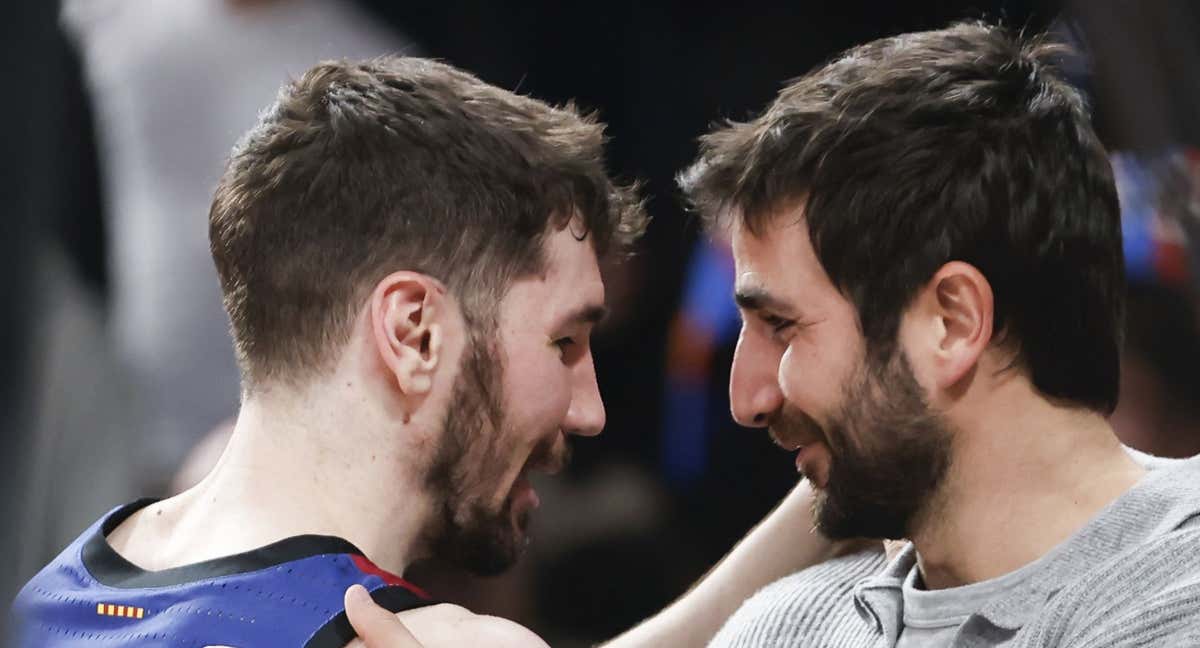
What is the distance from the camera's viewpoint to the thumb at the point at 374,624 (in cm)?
133

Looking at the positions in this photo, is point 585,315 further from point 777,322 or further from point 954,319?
point 954,319

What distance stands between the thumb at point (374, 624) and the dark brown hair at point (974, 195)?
31.2 inches

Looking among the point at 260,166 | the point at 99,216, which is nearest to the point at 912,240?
the point at 260,166

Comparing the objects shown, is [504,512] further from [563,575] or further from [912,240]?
[563,575]

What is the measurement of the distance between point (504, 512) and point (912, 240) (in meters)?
0.63

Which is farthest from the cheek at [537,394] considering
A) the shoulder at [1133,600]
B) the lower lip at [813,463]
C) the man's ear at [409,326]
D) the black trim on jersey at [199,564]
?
the shoulder at [1133,600]

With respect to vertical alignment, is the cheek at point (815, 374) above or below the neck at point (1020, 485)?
above

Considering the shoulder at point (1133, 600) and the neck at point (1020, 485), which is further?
the neck at point (1020, 485)

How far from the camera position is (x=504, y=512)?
1745 millimetres

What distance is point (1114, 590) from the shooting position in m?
1.58

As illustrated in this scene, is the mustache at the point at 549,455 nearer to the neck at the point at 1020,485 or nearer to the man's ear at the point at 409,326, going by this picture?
the man's ear at the point at 409,326

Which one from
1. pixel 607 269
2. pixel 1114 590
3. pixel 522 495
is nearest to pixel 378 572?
pixel 522 495

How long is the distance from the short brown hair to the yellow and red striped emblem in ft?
1.05

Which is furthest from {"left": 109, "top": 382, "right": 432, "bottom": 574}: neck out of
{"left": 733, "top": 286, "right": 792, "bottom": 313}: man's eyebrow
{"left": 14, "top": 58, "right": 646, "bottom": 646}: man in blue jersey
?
{"left": 733, "top": 286, "right": 792, "bottom": 313}: man's eyebrow
